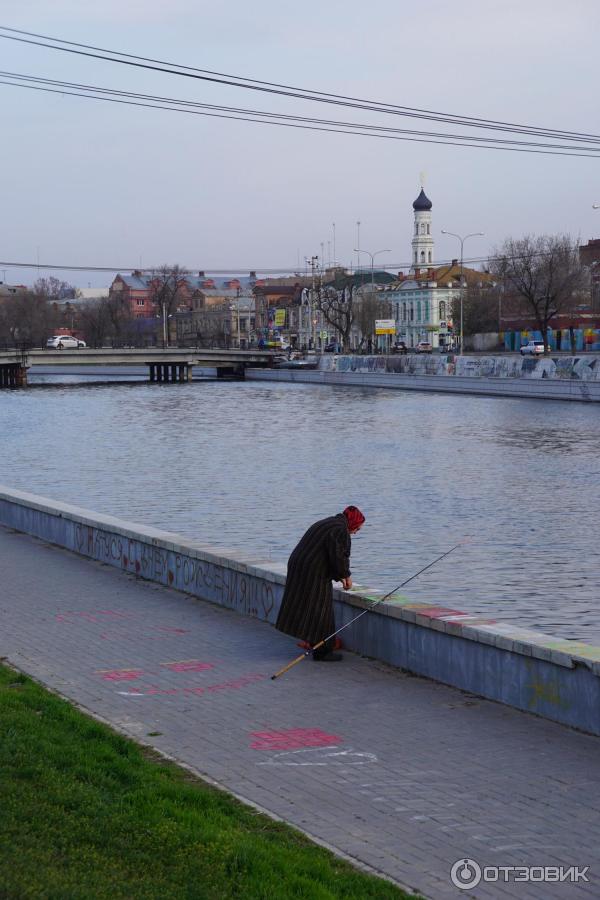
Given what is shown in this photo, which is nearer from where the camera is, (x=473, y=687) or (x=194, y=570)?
(x=473, y=687)

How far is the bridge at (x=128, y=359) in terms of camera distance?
303 feet

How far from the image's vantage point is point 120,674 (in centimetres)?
966

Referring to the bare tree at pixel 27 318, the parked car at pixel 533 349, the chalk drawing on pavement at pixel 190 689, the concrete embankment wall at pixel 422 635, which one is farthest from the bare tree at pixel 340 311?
the chalk drawing on pavement at pixel 190 689

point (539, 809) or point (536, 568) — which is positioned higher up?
point (539, 809)

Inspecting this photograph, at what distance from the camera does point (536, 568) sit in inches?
747

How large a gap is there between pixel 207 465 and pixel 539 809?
29.6 metres

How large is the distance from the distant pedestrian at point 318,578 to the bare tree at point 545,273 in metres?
80.9

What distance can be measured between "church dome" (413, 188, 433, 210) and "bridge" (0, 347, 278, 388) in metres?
91.6

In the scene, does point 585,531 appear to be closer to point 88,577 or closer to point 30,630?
point 88,577

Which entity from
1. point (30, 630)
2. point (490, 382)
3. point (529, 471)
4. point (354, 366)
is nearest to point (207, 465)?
point (529, 471)

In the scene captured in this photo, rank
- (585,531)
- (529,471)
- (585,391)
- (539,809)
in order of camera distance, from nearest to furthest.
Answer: (539,809) → (585,531) → (529,471) → (585,391)

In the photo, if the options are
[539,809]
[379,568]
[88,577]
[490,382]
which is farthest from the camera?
[490,382]

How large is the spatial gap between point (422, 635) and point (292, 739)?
76.7 inches

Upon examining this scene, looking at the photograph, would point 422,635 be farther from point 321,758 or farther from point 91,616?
point 91,616
